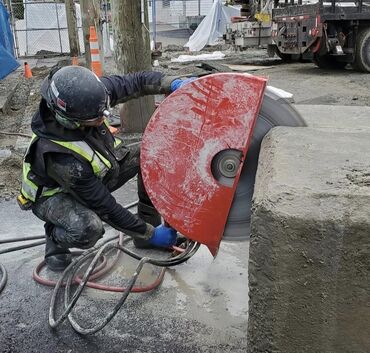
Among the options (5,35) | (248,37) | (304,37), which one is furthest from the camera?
(248,37)

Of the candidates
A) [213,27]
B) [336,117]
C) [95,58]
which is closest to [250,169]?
[336,117]

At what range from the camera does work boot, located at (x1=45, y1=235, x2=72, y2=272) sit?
11.1ft

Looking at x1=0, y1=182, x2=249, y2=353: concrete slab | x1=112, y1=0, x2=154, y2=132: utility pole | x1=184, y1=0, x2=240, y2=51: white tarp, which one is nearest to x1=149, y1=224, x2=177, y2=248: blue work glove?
x1=0, y1=182, x2=249, y2=353: concrete slab

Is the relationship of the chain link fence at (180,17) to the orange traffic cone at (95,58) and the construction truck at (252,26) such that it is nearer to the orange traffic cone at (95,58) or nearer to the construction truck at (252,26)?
the construction truck at (252,26)

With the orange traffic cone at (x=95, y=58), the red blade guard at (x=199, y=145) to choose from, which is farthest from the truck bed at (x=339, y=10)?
the red blade guard at (x=199, y=145)

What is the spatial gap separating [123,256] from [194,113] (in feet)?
4.82

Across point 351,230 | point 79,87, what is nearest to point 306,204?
point 351,230

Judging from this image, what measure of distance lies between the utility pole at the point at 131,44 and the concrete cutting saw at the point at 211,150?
372cm

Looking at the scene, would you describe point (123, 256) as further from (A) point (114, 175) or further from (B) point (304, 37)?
(B) point (304, 37)

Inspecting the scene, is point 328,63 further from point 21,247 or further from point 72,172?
point 72,172

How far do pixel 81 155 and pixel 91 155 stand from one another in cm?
7

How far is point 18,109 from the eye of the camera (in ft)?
31.3

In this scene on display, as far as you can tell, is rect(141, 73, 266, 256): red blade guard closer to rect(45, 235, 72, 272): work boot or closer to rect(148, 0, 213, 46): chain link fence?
rect(45, 235, 72, 272): work boot

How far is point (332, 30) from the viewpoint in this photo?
1078cm
